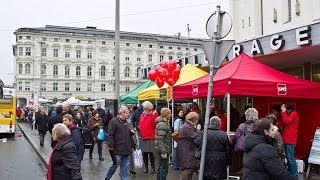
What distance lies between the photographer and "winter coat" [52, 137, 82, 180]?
6.14 metres

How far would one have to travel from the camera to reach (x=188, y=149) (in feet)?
27.0

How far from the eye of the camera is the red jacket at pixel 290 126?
36.3ft

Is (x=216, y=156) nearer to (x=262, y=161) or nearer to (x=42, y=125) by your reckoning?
(x=262, y=161)

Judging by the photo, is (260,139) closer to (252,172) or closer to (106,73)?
(252,172)

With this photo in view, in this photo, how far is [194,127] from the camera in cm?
833

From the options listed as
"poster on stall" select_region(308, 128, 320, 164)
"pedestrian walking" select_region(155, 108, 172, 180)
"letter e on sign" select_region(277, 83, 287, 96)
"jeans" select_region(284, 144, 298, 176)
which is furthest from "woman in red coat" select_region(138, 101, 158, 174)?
"poster on stall" select_region(308, 128, 320, 164)

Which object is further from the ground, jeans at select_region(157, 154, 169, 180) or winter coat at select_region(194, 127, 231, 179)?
winter coat at select_region(194, 127, 231, 179)

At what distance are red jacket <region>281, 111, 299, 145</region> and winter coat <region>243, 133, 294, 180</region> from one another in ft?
18.2

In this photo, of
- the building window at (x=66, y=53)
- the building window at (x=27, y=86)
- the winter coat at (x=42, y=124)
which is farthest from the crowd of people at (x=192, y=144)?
the building window at (x=66, y=53)

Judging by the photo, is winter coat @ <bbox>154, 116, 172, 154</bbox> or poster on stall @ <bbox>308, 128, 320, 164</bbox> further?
poster on stall @ <bbox>308, 128, 320, 164</bbox>

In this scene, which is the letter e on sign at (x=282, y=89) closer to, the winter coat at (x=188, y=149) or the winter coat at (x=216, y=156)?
the winter coat at (x=188, y=149)

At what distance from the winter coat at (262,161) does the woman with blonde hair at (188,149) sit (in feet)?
7.89

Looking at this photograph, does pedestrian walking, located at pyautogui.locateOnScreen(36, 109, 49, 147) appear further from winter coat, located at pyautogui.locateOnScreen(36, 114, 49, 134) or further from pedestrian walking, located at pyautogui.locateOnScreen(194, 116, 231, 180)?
pedestrian walking, located at pyautogui.locateOnScreen(194, 116, 231, 180)

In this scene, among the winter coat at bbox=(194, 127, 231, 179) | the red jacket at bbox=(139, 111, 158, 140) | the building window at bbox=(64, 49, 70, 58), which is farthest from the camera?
the building window at bbox=(64, 49, 70, 58)
